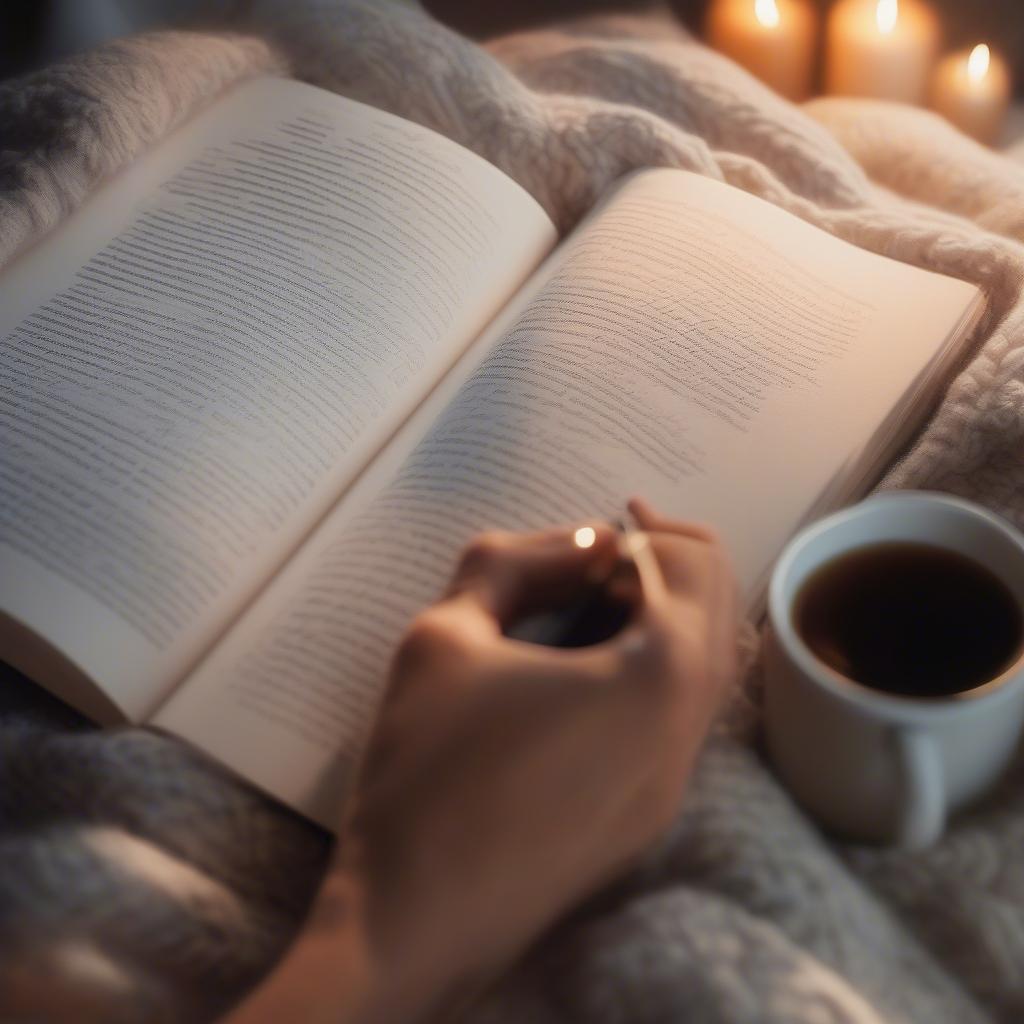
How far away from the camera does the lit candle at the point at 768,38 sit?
0.94 metres

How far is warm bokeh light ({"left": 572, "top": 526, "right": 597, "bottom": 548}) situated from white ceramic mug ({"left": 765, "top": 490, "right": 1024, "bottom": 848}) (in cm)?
7

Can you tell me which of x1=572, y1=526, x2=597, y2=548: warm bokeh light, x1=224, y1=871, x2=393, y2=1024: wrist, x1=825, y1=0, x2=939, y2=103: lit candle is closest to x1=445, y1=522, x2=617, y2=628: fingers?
x1=572, y1=526, x2=597, y2=548: warm bokeh light

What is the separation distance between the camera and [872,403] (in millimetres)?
589

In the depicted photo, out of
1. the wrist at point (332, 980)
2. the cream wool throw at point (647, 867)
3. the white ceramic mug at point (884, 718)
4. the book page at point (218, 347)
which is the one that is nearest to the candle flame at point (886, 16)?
the cream wool throw at point (647, 867)

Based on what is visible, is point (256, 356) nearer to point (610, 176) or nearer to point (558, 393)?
point (558, 393)

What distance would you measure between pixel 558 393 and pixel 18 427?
28cm

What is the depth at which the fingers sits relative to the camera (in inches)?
17.7

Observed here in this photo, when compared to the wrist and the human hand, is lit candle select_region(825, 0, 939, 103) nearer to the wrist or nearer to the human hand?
the human hand

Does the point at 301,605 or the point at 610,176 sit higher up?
the point at 610,176

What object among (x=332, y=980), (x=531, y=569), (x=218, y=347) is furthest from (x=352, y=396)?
(x=332, y=980)

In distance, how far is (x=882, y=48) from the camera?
3.00 ft

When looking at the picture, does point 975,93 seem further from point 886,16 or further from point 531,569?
point 531,569

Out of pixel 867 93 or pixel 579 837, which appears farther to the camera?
pixel 867 93

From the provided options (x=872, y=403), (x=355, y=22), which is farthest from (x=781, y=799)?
(x=355, y=22)
